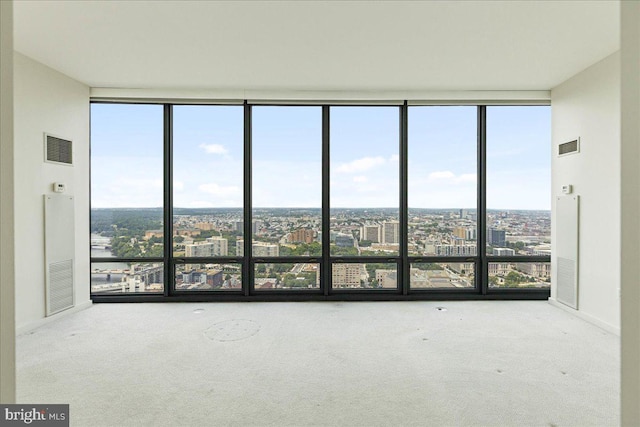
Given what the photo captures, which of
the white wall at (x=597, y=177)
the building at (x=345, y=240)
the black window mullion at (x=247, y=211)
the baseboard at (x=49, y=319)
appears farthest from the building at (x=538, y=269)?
the baseboard at (x=49, y=319)

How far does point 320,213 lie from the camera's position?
5.07 m

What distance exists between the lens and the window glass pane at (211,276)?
4977 millimetres

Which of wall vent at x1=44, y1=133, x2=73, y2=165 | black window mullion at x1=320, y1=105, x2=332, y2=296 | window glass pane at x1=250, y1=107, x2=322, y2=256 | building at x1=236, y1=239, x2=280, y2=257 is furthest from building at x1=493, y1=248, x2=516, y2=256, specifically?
→ wall vent at x1=44, y1=133, x2=73, y2=165

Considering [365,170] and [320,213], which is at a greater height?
[365,170]

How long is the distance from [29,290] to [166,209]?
182 cm

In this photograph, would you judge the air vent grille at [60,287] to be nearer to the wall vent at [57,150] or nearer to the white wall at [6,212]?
the wall vent at [57,150]

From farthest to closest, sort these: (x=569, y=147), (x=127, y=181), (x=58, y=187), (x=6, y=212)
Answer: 1. (x=127, y=181)
2. (x=569, y=147)
3. (x=58, y=187)
4. (x=6, y=212)

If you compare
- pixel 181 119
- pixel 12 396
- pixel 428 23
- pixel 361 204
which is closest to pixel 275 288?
pixel 361 204

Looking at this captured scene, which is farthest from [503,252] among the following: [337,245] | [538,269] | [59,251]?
[59,251]

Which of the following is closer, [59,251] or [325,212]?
[59,251]

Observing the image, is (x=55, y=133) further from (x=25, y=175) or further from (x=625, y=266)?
(x=625, y=266)

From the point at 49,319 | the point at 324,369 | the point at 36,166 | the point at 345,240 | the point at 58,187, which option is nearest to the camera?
the point at 324,369

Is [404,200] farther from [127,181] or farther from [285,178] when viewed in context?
[127,181]

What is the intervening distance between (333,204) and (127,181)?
311cm
